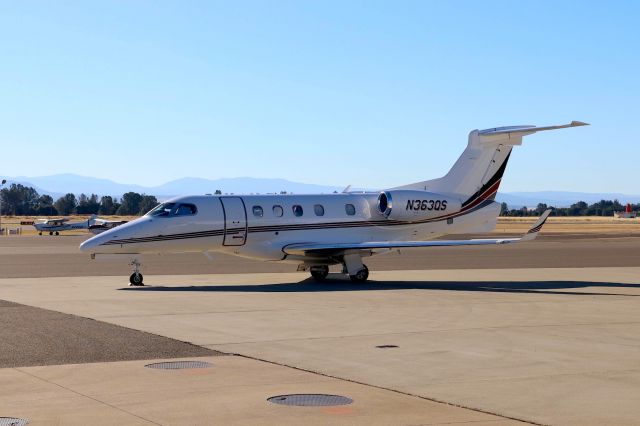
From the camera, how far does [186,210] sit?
2678cm

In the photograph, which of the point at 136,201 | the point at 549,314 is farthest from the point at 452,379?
the point at 136,201

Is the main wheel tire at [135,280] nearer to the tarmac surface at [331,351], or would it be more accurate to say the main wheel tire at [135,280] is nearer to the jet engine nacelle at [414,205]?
the tarmac surface at [331,351]

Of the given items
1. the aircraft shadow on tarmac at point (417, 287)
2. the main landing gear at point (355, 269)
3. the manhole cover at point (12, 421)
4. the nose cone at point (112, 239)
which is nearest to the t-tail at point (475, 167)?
the aircraft shadow on tarmac at point (417, 287)

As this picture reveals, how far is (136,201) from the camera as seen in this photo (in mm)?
158250

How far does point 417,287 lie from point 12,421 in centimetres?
1749

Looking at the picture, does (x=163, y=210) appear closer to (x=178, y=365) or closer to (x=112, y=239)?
(x=112, y=239)

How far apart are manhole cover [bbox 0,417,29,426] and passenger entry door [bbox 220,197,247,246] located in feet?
59.0

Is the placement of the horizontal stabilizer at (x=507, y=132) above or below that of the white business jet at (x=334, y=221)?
above

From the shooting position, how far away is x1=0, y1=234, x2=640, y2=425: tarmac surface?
9703mm

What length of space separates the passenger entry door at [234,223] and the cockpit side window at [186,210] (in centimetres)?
89

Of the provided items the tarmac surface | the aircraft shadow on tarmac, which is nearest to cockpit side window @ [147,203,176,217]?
the tarmac surface

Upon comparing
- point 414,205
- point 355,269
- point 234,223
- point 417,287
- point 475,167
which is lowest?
point 417,287

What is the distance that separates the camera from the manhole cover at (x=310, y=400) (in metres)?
10.0

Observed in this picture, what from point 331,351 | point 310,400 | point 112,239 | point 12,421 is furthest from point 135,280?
point 12,421
